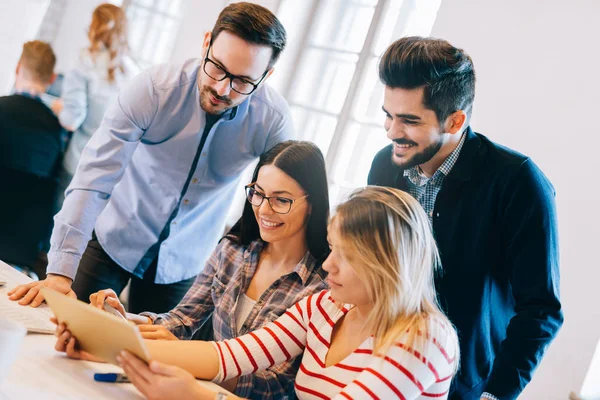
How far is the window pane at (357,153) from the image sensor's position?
157 inches

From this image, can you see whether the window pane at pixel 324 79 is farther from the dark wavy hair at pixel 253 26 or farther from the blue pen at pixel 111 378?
the blue pen at pixel 111 378

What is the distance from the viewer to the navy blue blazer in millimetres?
1474

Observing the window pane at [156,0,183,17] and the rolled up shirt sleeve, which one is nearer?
the rolled up shirt sleeve

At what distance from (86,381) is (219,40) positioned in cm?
103

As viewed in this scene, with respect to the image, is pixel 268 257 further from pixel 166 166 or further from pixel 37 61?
pixel 37 61

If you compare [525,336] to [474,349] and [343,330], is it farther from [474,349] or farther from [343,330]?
[343,330]

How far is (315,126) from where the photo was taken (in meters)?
4.25

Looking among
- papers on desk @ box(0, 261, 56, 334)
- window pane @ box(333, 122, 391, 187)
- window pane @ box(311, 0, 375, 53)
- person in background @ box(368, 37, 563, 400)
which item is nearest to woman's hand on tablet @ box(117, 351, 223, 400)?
papers on desk @ box(0, 261, 56, 334)

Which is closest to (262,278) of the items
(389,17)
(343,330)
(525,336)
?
(343,330)

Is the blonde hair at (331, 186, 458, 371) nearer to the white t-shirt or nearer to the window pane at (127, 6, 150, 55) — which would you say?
the white t-shirt

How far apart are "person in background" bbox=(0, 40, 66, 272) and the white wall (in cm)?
212

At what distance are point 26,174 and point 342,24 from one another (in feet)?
7.45

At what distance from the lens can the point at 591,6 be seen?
110 inches

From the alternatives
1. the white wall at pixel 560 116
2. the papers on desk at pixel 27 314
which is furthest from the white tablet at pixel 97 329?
the white wall at pixel 560 116
